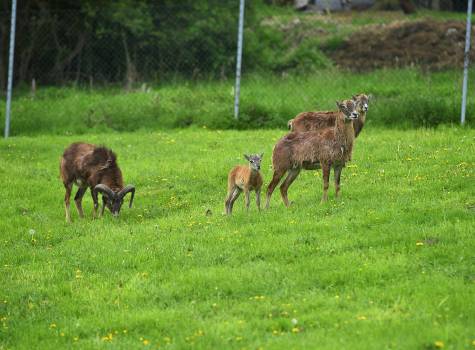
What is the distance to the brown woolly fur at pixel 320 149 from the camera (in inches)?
632

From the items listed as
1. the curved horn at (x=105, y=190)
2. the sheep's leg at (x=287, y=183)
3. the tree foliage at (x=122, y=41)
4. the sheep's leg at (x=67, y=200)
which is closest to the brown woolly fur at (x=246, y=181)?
the sheep's leg at (x=287, y=183)

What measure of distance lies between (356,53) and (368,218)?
18.2 meters

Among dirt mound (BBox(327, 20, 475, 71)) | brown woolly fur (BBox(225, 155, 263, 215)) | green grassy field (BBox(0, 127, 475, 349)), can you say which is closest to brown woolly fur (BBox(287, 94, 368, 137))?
green grassy field (BBox(0, 127, 475, 349))

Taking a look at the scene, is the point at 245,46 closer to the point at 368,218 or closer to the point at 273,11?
the point at 273,11

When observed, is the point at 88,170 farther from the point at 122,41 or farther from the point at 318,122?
the point at 122,41

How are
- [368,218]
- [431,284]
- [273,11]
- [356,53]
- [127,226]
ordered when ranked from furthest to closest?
1. [273,11]
2. [356,53]
3. [127,226]
4. [368,218]
5. [431,284]

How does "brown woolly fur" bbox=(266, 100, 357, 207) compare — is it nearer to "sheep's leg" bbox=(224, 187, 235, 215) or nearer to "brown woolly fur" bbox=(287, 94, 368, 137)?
"sheep's leg" bbox=(224, 187, 235, 215)

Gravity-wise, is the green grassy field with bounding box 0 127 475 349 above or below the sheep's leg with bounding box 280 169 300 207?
below

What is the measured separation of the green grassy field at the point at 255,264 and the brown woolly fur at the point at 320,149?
20.6 inches

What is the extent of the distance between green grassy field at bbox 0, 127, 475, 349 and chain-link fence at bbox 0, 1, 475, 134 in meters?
5.46

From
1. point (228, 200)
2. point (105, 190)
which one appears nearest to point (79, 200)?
point (105, 190)

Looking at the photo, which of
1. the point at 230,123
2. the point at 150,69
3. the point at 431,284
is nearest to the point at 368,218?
the point at 431,284

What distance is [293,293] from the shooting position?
11.8 metres

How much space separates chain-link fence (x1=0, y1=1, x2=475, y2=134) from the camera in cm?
2492
